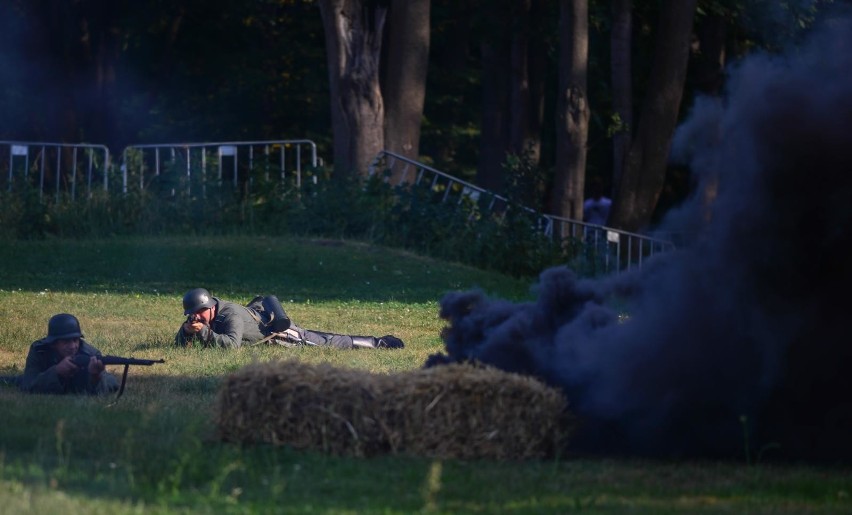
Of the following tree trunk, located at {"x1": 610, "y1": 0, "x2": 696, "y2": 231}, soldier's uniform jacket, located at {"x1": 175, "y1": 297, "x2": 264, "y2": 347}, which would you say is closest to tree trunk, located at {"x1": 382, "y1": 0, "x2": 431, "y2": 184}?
tree trunk, located at {"x1": 610, "y1": 0, "x2": 696, "y2": 231}

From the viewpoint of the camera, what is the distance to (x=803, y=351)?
8336mm

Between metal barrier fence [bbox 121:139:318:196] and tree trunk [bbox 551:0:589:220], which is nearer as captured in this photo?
metal barrier fence [bbox 121:139:318:196]

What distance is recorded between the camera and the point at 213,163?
2395cm

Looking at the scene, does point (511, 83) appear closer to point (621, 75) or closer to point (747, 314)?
point (621, 75)

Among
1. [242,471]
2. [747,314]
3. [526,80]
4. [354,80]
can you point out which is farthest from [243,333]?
[526,80]

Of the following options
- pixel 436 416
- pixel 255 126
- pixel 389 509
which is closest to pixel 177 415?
pixel 436 416

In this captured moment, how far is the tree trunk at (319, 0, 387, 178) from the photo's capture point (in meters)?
24.5

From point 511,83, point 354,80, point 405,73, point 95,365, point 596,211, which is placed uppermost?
point 511,83

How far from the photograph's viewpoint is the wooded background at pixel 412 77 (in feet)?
81.7

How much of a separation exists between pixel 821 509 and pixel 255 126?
102ft

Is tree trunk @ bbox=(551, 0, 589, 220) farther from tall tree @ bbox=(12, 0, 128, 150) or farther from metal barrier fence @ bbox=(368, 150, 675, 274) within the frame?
tall tree @ bbox=(12, 0, 128, 150)

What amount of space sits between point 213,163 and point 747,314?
1683 centimetres

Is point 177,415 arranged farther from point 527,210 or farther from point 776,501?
point 527,210

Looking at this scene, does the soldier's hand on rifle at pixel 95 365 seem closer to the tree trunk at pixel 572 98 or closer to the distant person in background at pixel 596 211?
the tree trunk at pixel 572 98
